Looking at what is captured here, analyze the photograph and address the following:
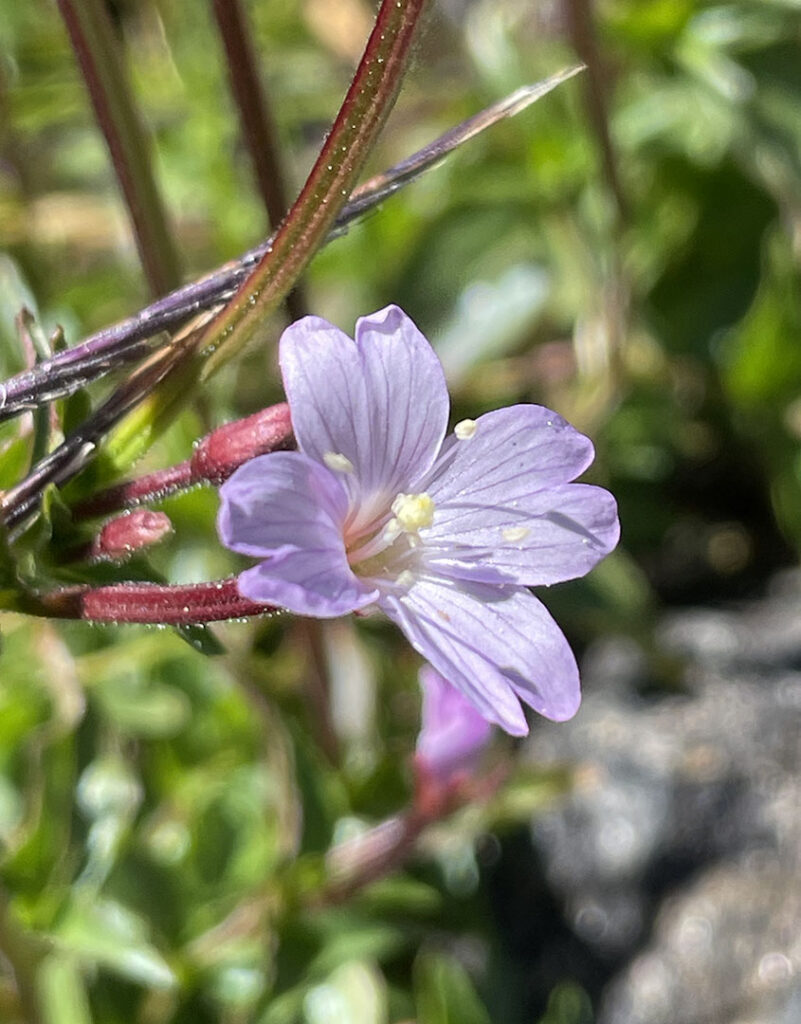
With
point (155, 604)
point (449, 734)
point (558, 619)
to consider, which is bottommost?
point (558, 619)

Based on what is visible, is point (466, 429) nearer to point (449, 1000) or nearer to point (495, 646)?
point (495, 646)

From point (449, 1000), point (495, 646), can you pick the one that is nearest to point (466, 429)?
point (495, 646)

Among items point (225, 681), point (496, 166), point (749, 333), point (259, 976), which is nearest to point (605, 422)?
point (749, 333)

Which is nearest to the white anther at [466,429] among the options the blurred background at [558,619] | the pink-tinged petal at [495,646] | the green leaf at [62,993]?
the pink-tinged petal at [495,646]

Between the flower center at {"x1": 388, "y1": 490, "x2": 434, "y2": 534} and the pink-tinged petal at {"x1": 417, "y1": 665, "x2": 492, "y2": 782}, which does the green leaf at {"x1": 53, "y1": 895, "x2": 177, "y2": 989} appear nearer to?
the pink-tinged petal at {"x1": 417, "y1": 665, "x2": 492, "y2": 782}

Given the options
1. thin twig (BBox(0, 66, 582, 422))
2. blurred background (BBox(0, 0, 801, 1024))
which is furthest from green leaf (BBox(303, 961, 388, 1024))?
thin twig (BBox(0, 66, 582, 422))
